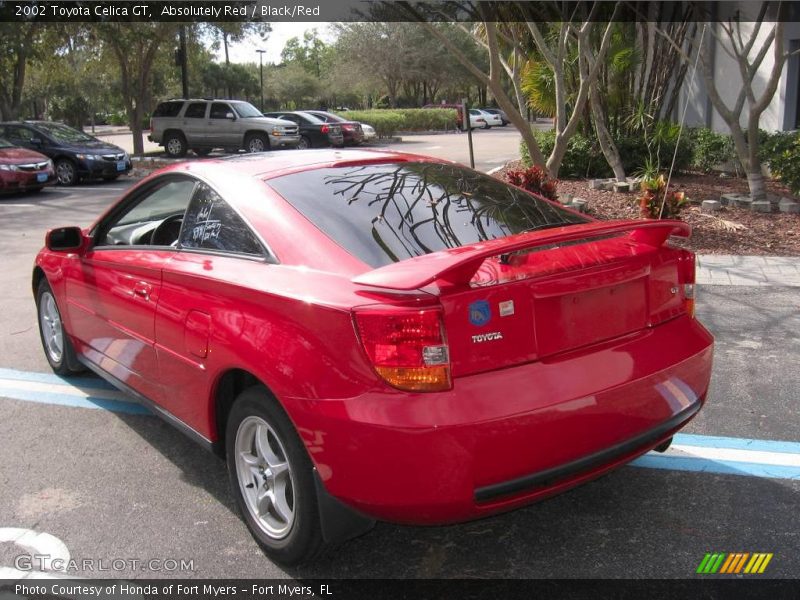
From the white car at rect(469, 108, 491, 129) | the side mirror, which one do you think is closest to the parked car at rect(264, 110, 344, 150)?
the white car at rect(469, 108, 491, 129)

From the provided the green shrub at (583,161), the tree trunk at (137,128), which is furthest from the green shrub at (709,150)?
the tree trunk at (137,128)

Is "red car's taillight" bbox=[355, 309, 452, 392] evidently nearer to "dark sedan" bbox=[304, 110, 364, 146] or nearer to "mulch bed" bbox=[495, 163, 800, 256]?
"mulch bed" bbox=[495, 163, 800, 256]

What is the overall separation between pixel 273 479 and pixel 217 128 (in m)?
23.5

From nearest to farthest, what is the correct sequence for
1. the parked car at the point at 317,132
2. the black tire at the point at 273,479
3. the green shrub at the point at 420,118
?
the black tire at the point at 273,479, the parked car at the point at 317,132, the green shrub at the point at 420,118

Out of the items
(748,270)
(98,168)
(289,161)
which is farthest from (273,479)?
(98,168)

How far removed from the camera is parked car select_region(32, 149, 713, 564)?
2523 millimetres

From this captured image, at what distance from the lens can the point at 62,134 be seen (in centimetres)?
1894

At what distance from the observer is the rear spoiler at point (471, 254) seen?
2535mm

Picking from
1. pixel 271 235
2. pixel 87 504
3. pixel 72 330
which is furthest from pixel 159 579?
pixel 72 330

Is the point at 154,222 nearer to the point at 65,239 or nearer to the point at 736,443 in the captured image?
the point at 65,239

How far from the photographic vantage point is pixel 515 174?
9680 millimetres

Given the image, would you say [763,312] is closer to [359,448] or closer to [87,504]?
[359,448]

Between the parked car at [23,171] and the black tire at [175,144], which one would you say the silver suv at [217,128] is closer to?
the black tire at [175,144]

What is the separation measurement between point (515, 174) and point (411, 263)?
729 centimetres
